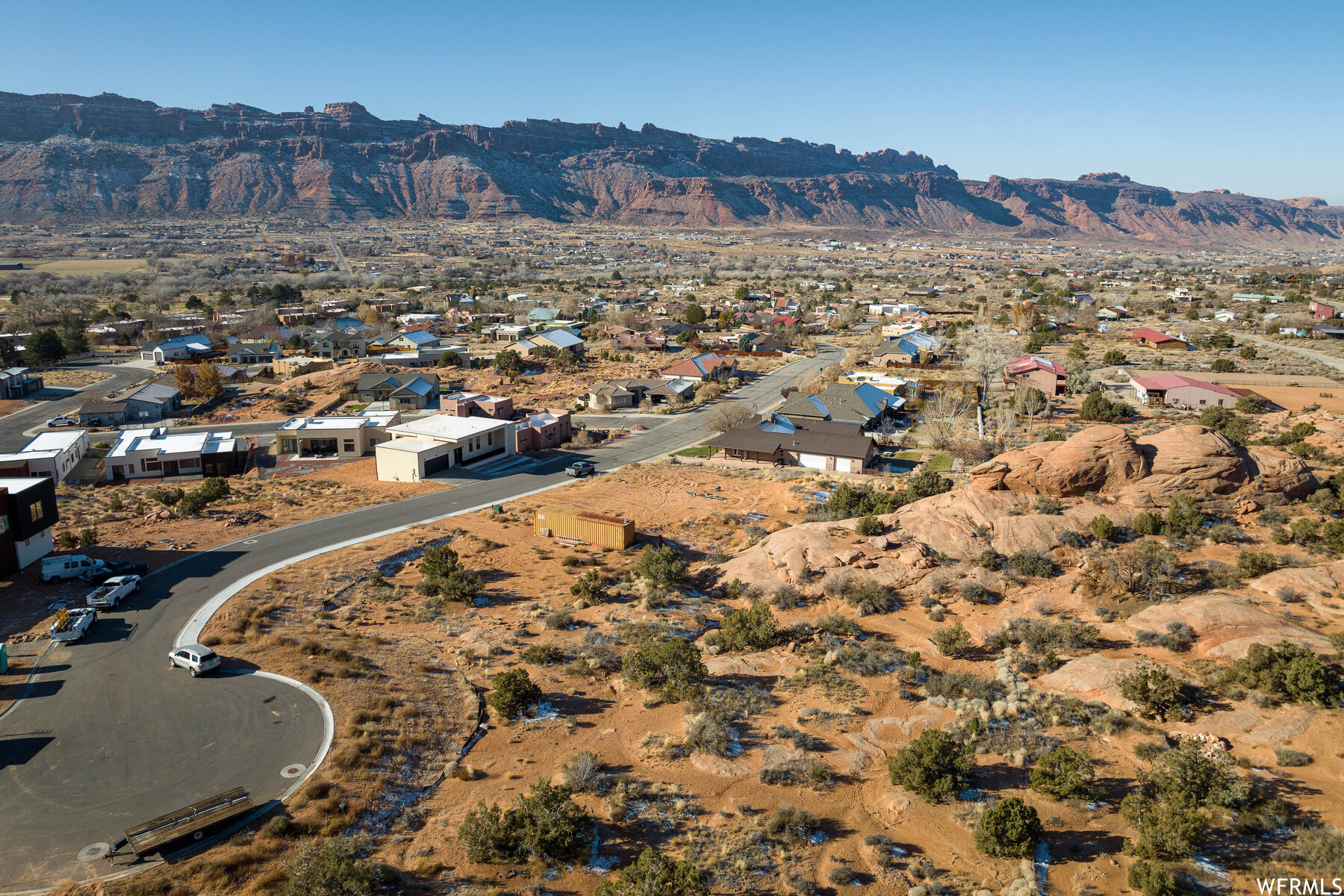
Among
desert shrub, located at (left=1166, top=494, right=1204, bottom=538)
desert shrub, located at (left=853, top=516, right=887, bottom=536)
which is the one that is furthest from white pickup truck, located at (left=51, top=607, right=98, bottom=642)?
desert shrub, located at (left=1166, top=494, right=1204, bottom=538)

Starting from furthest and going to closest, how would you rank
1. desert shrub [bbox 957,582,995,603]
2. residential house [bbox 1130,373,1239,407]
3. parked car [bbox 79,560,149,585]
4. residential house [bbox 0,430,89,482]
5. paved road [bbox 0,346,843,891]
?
residential house [bbox 1130,373,1239,407], residential house [bbox 0,430,89,482], parked car [bbox 79,560,149,585], desert shrub [bbox 957,582,995,603], paved road [bbox 0,346,843,891]

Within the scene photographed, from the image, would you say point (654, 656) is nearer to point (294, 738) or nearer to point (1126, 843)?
point (294, 738)

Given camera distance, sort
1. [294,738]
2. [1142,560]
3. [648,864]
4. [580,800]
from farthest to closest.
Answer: [1142,560] < [294,738] < [580,800] < [648,864]

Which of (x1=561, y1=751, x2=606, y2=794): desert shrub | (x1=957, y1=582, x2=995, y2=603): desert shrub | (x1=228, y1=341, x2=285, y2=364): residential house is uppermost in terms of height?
(x1=228, y1=341, x2=285, y2=364): residential house

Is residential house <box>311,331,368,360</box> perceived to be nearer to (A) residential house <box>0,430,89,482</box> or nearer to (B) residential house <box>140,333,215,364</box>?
(B) residential house <box>140,333,215,364</box>

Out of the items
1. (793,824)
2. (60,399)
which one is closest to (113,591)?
(793,824)

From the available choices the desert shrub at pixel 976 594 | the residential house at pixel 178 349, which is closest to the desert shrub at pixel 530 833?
the desert shrub at pixel 976 594

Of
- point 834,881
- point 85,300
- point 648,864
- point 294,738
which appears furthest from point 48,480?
point 85,300

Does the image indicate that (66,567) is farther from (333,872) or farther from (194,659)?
(333,872)
